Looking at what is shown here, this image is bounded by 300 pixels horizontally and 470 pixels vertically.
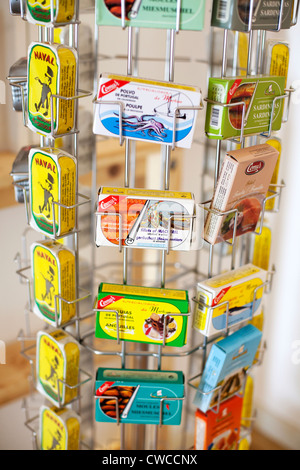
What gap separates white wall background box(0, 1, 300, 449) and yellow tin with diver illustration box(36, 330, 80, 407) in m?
0.42

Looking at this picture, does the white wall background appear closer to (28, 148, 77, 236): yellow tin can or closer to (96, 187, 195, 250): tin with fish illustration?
(28, 148, 77, 236): yellow tin can

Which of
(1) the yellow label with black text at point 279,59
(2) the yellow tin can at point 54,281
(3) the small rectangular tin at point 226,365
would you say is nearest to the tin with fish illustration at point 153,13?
(1) the yellow label with black text at point 279,59

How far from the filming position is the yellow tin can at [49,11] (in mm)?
888

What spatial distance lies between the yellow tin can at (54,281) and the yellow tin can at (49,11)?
40 centimetres

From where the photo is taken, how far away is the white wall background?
1379 millimetres

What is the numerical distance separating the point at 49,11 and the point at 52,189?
0.29m

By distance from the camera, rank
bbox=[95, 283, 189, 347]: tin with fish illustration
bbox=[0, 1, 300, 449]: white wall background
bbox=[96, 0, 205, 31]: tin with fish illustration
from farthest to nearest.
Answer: bbox=[0, 1, 300, 449]: white wall background → bbox=[95, 283, 189, 347]: tin with fish illustration → bbox=[96, 0, 205, 31]: tin with fish illustration

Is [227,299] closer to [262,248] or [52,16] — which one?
[262,248]

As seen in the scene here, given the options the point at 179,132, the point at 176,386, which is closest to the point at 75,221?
the point at 179,132

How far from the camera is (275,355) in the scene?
168 centimetres

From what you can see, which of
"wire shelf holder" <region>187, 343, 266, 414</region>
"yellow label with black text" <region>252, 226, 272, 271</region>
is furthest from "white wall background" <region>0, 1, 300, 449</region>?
"wire shelf holder" <region>187, 343, 266, 414</region>

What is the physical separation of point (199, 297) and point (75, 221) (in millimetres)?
275

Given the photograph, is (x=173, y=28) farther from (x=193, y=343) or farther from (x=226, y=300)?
(x=193, y=343)

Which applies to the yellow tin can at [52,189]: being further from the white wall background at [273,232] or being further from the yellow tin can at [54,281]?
the white wall background at [273,232]
